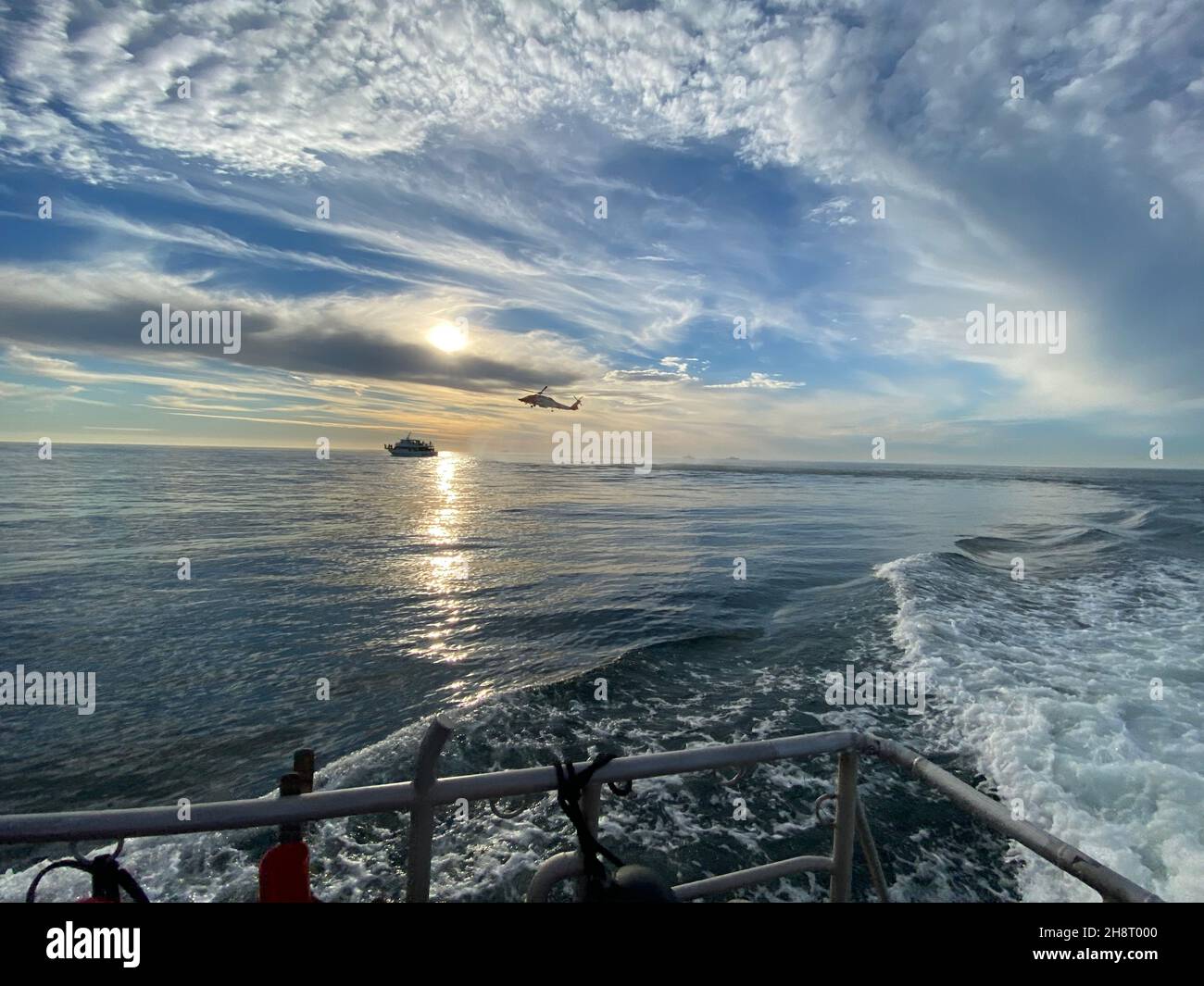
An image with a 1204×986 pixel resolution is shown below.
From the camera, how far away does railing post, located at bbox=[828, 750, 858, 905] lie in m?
2.97

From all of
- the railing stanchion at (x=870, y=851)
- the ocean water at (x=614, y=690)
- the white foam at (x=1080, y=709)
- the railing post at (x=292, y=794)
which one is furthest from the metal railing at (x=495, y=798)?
the white foam at (x=1080, y=709)

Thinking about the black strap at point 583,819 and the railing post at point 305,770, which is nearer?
the black strap at point 583,819

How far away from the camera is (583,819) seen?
2.27 metres

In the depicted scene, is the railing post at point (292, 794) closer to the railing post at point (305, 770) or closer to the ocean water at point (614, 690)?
the railing post at point (305, 770)

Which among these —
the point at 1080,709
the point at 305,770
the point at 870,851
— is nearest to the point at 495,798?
the point at 305,770

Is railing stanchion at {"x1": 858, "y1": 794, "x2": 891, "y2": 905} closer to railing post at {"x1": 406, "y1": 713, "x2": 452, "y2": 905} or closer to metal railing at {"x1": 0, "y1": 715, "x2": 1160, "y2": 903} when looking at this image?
metal railing at {"x1": 0, "y1": 715, "x2": 1160, "y2": 903}

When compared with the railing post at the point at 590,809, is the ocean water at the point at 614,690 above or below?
below

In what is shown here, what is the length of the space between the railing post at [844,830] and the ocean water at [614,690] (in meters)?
2.95

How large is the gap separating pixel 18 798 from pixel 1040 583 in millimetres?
23565

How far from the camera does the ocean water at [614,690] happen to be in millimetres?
5965

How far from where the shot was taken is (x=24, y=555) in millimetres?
20547

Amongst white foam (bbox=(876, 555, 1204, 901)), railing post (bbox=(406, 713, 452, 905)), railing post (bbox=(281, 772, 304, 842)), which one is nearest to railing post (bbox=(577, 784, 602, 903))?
railing post (bbox=(406, 713, 452, 905))

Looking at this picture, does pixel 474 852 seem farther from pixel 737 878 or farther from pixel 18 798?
pixel 18 798
